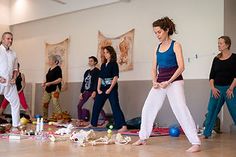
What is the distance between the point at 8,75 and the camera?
15.3 ft

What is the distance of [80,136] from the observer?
149 inches

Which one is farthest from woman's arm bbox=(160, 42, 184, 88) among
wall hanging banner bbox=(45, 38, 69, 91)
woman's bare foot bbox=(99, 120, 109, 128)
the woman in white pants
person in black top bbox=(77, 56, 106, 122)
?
wall hanging banner bbox=(45, 38, 69, 91)

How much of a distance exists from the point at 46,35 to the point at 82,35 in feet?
4.66

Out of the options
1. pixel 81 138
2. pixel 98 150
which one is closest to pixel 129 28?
pixel 81 138

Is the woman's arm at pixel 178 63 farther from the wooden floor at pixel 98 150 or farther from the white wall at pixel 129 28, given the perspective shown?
the white wall at pixel 129 28

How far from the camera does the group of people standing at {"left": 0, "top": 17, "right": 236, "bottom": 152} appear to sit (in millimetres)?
3545

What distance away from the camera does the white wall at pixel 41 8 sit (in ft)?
26.6

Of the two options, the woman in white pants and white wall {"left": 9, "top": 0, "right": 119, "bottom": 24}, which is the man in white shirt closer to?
the woman in white pants

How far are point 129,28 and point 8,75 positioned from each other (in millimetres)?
3270

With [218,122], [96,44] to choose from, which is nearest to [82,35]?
[96,44]

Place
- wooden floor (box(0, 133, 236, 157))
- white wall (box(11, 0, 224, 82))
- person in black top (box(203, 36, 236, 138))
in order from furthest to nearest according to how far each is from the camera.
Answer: white wall (box(11, 0, 224, 82)) → person in black top (box(203, 36, 236, 138)) → wooden floor (box(0, 133, 236, 157))

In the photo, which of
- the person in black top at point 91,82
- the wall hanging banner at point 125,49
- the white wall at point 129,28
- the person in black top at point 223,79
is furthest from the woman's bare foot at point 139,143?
the wall hanging banner at point 125,49

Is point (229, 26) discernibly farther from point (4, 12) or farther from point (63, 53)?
point (4, 12)

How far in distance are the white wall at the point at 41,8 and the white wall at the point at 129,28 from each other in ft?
0.49
